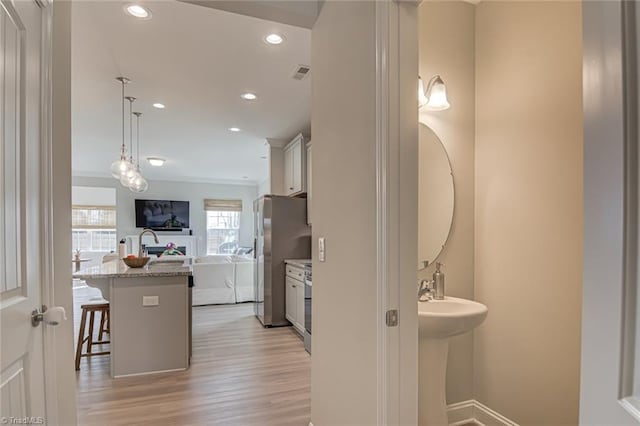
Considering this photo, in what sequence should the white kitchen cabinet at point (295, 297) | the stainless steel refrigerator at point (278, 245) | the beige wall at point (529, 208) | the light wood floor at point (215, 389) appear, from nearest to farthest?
1. the beige wall at point (529, 208)
2. the light wood floor at point (215, 389)
3. the white kitchen cabinet at point (295, 297)
4. the stainless steel refrigerator at point (278, 245)

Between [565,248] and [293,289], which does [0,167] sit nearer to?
[565,248]

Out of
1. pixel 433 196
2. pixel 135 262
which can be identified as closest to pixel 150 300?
pixel 135 262

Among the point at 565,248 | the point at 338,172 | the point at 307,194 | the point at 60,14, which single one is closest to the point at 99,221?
the point at 307,194

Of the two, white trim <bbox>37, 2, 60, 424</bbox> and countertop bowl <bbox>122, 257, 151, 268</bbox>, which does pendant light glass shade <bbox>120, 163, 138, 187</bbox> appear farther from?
white trim <bbox>37, 2, 60, 424</bbox>

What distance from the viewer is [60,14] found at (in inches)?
64.5

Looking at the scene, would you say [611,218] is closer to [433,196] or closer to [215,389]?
[433,196]

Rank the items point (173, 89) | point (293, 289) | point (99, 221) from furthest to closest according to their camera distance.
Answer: point (99, 221), point (293, 289), point (173, 89)

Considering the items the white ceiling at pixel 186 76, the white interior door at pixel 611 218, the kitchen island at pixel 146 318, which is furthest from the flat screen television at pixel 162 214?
the white interior door at pixel 611 218

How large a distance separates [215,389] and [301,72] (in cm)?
275

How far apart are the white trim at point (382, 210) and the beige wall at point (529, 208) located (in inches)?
42.0

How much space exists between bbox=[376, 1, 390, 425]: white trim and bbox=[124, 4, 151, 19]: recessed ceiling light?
1.69m

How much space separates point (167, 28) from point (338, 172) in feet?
5.74

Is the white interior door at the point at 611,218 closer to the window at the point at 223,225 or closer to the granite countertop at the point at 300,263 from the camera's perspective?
the granite countertop at the point at 300,263

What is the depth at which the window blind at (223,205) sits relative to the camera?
9555 millimetres
